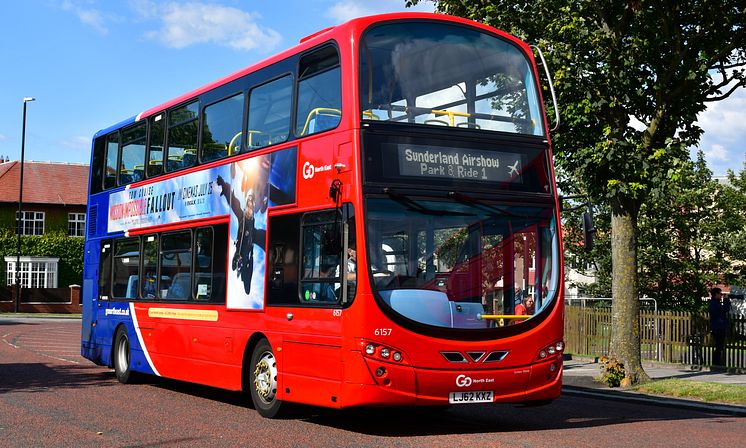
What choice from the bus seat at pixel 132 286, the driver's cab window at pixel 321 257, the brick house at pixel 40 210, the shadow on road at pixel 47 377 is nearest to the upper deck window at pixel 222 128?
the driver's cab window at pixel 321 257

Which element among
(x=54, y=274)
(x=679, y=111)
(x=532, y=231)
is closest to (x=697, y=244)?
(x=679, y=111)

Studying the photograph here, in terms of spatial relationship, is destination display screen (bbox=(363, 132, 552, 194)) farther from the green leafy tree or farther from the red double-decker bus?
the green leafy tree

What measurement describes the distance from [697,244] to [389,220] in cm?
3510

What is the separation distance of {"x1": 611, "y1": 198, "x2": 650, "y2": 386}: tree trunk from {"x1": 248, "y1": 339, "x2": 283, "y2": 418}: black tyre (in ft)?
29.4

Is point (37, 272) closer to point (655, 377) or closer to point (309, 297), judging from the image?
point (655, 377)

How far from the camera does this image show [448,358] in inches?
435

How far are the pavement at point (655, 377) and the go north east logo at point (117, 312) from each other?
7815 millimetres

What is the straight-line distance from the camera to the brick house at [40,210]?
66250mm

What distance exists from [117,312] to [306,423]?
7.03 metres

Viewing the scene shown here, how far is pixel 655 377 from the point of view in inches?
850

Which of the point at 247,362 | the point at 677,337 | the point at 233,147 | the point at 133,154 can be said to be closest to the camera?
the point at 247,362

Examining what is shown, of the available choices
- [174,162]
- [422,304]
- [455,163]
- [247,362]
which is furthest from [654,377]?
[422,304]

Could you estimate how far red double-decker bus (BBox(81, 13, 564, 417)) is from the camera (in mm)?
11023

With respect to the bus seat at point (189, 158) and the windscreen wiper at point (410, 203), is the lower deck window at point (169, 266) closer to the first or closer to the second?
the bus seat at point (189, 158)
